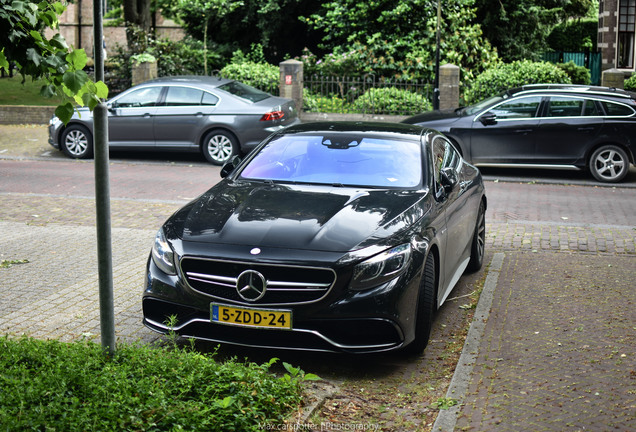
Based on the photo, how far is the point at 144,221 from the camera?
35.6 ft

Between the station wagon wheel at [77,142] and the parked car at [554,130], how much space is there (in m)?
7.12

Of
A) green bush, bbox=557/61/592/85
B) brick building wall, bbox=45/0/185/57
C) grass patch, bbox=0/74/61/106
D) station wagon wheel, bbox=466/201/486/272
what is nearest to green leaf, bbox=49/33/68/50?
station wagon wheel, bbox=466/201/486/272

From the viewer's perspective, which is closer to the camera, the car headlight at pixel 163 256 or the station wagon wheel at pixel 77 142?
the car headlight at pixel 163 256

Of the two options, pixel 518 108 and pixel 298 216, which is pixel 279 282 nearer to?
pixel 298 216

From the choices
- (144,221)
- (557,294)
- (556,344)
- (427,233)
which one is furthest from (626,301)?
(144,221)

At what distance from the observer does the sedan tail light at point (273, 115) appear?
1661 cm

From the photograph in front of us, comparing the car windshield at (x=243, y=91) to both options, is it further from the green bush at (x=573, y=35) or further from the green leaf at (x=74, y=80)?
the green bush at (x=573, y=35)

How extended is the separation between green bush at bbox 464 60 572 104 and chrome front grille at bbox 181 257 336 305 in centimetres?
1612

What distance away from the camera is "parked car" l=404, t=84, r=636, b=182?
15.1m

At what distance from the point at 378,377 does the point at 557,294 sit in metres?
2.53

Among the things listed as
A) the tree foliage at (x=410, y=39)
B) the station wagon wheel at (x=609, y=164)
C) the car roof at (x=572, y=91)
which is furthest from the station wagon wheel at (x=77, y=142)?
the station wagon wheel at (x=609, y=164)

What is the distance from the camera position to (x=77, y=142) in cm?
1739

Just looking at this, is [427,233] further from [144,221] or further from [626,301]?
[144,221]

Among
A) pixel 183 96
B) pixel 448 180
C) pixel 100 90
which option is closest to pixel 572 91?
pixel 183 96
